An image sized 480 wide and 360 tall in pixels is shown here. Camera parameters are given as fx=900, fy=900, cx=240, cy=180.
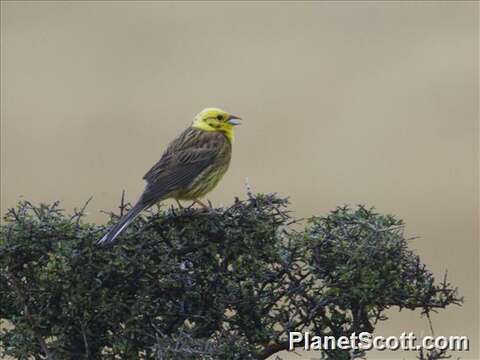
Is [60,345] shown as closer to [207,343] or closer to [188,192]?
[207,343]

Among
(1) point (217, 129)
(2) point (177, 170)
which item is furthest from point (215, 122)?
(2) point (177, 170)

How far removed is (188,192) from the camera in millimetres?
5898

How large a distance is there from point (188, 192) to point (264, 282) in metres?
2.36

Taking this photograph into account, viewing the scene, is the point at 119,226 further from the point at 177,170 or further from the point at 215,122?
the point at 215,122

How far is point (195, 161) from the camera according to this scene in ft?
19.9

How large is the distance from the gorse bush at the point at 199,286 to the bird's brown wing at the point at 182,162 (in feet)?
5.45

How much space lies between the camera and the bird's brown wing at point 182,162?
558cm

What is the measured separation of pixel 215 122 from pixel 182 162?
2.23 ft

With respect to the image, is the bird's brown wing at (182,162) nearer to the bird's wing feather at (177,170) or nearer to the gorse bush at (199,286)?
the bird's wing feather at (177,170)

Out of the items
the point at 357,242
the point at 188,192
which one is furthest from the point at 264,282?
the point at 188,192

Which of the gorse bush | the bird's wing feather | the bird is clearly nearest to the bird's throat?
the bird

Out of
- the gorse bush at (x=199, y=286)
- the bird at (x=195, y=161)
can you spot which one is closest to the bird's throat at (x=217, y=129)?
the bird at (x=195, y=161)

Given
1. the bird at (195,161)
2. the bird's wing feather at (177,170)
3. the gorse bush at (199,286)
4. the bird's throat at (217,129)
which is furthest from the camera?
the bird's throat at (217,129)

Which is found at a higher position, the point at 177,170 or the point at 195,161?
the point at 195,161
